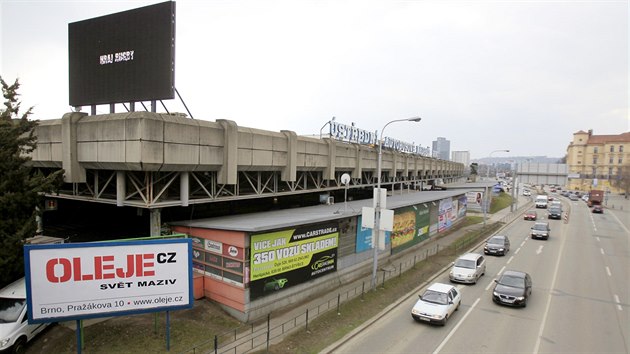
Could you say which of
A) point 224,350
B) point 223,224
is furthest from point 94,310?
point 223,224

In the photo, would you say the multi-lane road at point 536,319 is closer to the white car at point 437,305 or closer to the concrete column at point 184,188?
the white car at point 437,305

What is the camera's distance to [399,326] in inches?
610

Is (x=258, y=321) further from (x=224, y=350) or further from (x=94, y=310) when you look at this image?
(x=94, y=310)

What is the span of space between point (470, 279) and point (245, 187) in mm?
15589

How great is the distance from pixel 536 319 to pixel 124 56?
80.5ft

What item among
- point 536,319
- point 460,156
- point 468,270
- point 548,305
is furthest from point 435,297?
point 460,156

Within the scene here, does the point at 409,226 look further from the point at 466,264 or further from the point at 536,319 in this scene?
the point at 536,319

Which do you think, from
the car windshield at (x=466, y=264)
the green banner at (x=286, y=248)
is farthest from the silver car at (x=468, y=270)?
the green banner at (x=286, y=248)

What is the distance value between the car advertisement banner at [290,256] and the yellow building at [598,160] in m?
123

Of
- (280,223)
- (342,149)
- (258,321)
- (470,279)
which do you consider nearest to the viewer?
(258,321)

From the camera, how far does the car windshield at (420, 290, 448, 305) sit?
52.9ft

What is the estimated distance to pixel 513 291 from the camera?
58.8 ft

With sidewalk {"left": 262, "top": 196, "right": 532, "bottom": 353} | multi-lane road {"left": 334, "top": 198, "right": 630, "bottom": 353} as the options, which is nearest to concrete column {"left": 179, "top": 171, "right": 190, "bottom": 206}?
sidewalk {"left": 262, "top": 196, "right": 532, "bottom": 353}

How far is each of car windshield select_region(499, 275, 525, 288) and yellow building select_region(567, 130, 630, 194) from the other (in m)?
116
